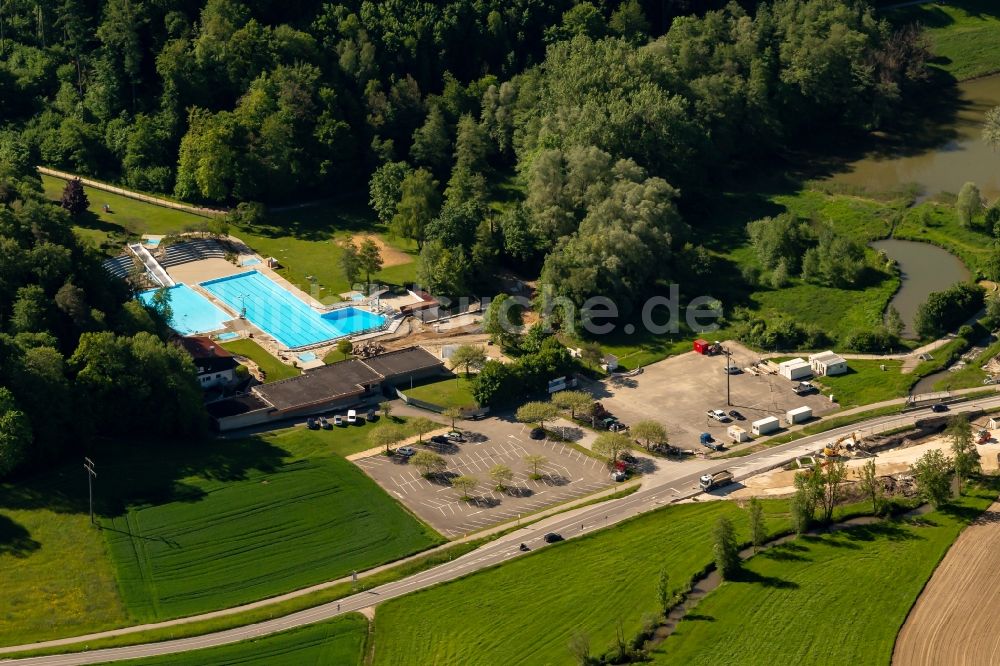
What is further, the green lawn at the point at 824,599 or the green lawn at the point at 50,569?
the green lawn at the point at 50,569

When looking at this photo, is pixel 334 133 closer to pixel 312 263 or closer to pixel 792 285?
pixel 312 263

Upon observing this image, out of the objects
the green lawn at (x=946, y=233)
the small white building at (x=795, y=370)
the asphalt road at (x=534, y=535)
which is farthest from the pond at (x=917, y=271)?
the asphalt road at (x=534, y=535)

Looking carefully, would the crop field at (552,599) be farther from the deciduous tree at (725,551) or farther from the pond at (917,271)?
the pond at (917,271)

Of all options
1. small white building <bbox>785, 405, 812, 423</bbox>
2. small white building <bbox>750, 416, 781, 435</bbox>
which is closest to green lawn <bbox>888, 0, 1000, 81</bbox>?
small white building <bbox>785, 405, 812, 423</bbox>

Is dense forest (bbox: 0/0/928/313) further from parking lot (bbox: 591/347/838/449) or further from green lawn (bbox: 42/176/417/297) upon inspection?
parking lot (bbox: 591/347/838/449)

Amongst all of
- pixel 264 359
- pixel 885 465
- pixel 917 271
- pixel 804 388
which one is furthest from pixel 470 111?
pixel 885 465

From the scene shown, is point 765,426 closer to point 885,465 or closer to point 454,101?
point 885,465
